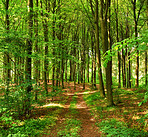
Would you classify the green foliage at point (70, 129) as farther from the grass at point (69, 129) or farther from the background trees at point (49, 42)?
the background trees at point (49, 42)

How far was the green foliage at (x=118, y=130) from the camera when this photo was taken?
4.85 meters

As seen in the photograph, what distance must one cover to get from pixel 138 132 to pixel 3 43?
25.4 ft

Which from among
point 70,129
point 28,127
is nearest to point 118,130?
point 70,129

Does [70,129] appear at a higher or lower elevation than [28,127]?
lower

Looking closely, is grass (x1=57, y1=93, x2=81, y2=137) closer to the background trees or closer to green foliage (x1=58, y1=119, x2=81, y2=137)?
green foliage (x1=58, y1=119, x2=81, y2=137)

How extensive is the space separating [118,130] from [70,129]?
8.27 ft

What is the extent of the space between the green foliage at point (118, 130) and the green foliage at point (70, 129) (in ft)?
4.56

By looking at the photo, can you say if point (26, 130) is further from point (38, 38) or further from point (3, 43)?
point (38, 38)

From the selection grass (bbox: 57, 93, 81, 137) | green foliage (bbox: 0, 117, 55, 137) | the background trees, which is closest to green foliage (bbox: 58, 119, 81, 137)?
grass (bbox: 57, 93, 81, 137)

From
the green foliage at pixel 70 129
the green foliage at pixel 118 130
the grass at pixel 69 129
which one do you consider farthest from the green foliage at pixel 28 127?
the green foliage at pixel 118 130

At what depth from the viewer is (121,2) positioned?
1523cm

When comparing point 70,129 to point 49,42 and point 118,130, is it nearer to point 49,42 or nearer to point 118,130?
point 118,130

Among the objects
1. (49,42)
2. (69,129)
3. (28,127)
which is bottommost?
(69,129)

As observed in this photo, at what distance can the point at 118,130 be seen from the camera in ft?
17.9
